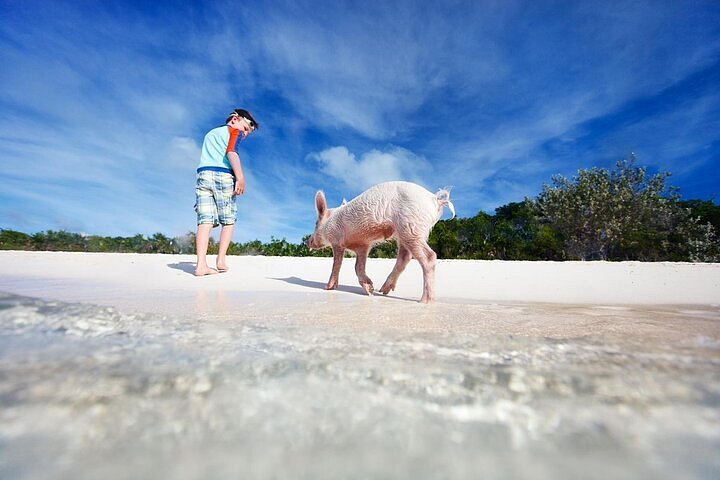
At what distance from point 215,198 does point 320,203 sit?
77.5 inches

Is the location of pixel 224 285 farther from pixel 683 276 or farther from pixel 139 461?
pixel 683 276

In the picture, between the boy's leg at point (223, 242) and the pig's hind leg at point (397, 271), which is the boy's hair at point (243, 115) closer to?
the boy's leg at point (223, 242)

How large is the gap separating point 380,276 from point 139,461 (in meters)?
7.07

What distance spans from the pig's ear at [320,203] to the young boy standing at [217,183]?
1590mm

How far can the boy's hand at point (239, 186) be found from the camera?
629 cm

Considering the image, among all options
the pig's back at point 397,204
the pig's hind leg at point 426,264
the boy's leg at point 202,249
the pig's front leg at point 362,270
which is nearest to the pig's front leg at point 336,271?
the pig's front leg at point 362,270

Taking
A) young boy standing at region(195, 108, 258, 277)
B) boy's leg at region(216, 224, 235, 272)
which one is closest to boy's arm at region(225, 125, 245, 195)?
young boy standing at region(195, 108, 258, 277)

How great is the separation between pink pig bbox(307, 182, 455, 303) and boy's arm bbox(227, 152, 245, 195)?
5.28ft

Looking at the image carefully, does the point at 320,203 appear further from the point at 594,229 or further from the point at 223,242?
the point at 594,229

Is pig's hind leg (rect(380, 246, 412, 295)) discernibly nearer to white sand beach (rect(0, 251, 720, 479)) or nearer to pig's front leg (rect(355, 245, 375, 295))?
pig's front leg (rect(355, 245, 375, 295))

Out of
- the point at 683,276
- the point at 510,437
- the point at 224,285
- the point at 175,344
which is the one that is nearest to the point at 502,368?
the point at 510,437

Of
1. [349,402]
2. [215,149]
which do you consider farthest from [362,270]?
[349,402]

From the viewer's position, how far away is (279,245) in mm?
15734

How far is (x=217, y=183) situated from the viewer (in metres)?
6.21
